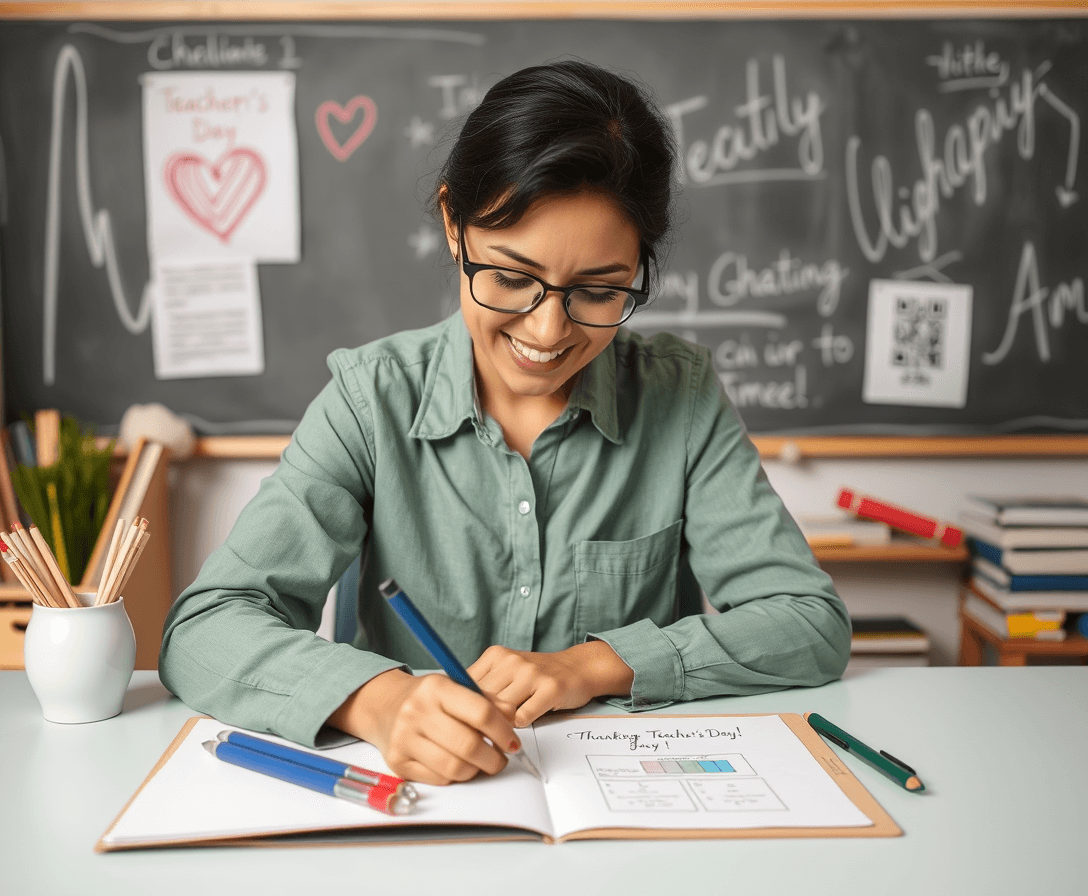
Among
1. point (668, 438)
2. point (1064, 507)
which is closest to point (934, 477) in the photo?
point (1064, 507)

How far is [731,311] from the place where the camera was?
230cm

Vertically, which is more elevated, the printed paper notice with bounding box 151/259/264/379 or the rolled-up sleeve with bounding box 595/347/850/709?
the printed paper notice with bounding box 151/259/264/379

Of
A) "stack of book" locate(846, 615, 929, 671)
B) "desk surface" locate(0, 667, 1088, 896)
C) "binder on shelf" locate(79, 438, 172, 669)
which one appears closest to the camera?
"desk surface" locate(0, 667, 1088, 896)

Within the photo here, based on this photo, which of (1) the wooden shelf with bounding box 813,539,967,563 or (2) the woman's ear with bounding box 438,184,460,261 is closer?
(2) the woman's ear with bounding box 438,184,460,261

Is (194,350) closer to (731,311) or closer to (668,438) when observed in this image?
(731,311)

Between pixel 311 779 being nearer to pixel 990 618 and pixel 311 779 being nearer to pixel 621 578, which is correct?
pixel 621 578

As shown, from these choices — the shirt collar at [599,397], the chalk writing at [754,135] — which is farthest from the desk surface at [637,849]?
the chalk writing at [754,135]

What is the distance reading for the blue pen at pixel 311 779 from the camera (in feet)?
2.15

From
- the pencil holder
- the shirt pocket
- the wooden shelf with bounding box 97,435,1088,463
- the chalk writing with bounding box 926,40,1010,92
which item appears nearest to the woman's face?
the shirt pocket

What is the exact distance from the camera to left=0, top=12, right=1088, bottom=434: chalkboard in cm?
218

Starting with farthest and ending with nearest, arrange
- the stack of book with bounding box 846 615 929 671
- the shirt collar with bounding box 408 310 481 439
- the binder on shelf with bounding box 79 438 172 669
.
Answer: the stack of book with bounding box 846 615 929 671
the binder on shelf with bounding box 79 438 172 669
the shirt collar with bounding box 408 310 481 439

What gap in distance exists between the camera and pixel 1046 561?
2.08 m

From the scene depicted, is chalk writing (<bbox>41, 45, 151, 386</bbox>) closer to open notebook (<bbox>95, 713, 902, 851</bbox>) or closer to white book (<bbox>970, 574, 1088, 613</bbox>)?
open notebook (<bbox>95, 713, 902, 851</bbox>)

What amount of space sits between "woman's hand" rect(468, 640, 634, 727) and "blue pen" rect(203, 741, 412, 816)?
0.18 metres
